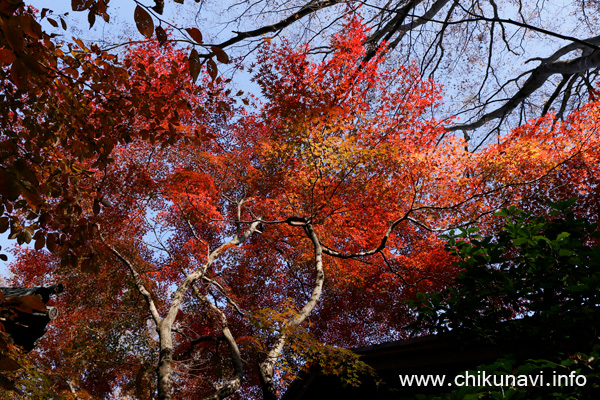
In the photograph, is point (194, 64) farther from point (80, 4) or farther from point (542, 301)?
point (542, 301)

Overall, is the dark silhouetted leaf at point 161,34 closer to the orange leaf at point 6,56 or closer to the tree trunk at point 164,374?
the orange leaf at point 6,56

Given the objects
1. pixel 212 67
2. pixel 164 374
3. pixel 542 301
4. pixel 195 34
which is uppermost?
pixel 212 67

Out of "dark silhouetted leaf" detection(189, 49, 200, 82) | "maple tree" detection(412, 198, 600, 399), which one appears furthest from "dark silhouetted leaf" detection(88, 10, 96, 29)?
"maple tree" detection(412, 198, 600, 399)

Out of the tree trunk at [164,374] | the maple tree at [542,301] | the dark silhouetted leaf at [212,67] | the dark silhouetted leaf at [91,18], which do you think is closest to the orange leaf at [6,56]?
the dark silhouetted leaf at [91,18]

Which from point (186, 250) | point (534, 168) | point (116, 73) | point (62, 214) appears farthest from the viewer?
point (186, 250)

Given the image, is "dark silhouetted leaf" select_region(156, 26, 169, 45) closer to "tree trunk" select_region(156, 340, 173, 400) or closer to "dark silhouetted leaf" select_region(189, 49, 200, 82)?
"dark silhouetted leaf" select_region(189, 49, 200, 82)

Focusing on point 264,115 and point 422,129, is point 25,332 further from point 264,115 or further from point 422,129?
point 422,129

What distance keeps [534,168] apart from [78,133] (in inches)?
449

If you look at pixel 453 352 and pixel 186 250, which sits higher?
pixel 186 250

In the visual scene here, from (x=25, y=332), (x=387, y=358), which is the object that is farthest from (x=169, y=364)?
(x=387, y=358)

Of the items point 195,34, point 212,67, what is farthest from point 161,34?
point 195,34

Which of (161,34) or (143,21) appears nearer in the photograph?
(143,21)

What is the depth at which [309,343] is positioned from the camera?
6.86 meters

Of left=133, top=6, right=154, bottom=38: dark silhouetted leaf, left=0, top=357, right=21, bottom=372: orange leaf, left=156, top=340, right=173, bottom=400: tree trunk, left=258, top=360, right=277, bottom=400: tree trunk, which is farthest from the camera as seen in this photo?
left=156, top=340, right=173, bottom=400: tree trunk
